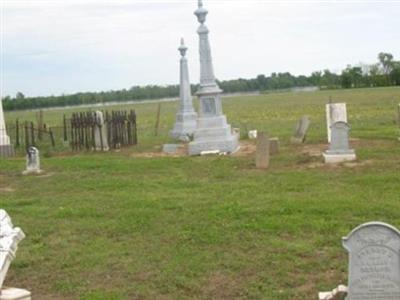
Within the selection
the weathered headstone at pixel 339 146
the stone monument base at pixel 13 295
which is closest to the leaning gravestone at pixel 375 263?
the stone monument base at pixel 13 295

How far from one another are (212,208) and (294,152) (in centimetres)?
733

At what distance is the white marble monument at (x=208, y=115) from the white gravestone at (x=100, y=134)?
3524mm

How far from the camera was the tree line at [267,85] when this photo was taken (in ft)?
351

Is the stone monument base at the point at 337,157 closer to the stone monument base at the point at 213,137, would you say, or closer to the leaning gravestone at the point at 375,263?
the stone monument base at the point at 213,137

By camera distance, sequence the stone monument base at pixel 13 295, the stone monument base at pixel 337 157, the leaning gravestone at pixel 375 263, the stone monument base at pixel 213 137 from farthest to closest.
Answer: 1. the stone monument base at pixel 213 137
2. the stone monument base at pixel 337 157
3. the stone monument base at pixel 13 295
4. the leaning gravestone at pixel 375 263

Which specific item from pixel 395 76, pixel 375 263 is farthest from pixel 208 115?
pixel 395 76

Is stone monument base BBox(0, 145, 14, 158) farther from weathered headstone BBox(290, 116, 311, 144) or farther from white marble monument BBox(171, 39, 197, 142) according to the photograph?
weathered headstone BBox(290, 116, 311, 144)

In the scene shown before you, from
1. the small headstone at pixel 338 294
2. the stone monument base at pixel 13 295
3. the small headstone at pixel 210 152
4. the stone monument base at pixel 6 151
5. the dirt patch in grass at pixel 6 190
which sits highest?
the stone monument base at pixel 6 151

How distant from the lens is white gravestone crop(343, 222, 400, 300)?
5582 mm

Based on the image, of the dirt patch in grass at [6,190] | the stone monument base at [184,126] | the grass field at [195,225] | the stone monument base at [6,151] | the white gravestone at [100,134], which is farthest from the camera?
the stone monument base at [184,126]

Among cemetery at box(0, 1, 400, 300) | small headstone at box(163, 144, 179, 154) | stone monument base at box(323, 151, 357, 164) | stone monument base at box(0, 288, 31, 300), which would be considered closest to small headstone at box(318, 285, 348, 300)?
cemetery at box(0, 1, 400, 300)

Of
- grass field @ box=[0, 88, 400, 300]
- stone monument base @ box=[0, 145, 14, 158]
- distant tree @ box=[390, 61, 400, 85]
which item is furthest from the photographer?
distant tree @ box=[390, 61, 400, 85]

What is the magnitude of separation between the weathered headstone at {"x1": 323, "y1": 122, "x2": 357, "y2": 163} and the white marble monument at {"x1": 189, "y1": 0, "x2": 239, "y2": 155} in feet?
14.6

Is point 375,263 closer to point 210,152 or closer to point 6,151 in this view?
point 210,152
